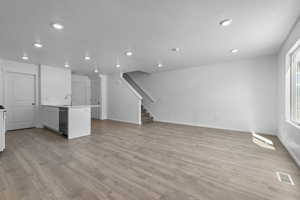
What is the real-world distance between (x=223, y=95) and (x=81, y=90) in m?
7.57

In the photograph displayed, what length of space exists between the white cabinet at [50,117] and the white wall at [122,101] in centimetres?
307

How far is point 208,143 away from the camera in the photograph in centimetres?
360

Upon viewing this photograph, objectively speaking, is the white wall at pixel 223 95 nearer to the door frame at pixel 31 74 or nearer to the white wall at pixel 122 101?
the white wall at pixel 122 101

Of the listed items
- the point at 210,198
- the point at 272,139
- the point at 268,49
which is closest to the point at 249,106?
the point at 272,139

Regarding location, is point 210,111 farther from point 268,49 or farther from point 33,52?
point 33,52

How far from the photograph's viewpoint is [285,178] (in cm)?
201

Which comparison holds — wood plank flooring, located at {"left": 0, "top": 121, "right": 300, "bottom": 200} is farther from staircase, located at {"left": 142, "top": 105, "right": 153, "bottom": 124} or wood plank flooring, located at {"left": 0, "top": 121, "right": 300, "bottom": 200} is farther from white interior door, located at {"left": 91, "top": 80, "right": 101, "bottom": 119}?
white interior door, located at {"left": 91, "top": 80, "right": 101, "bottom": 119}

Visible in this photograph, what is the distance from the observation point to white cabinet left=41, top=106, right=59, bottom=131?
453 cm

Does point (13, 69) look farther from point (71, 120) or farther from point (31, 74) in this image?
point (71, 120)

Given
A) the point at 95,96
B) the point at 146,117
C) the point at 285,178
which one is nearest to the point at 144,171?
the point at 285,178

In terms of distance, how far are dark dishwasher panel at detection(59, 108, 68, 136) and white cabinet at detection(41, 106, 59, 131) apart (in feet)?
0.68

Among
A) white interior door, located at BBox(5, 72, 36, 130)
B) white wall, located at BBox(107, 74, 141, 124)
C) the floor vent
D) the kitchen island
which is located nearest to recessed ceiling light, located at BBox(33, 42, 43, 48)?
the kitchen island

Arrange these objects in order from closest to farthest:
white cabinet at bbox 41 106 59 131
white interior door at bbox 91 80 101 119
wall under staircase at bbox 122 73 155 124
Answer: white cabinet at bbox 41 106 59 131 < wall under staircase at bbox 122 73 155 124 < white interior door at bbox 91 80 101 119

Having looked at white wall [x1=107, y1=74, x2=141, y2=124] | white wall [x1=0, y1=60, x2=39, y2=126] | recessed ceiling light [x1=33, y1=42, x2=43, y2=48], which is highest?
recessed ceiling light [x1=33, y1=42, x2=43, y2=48]
